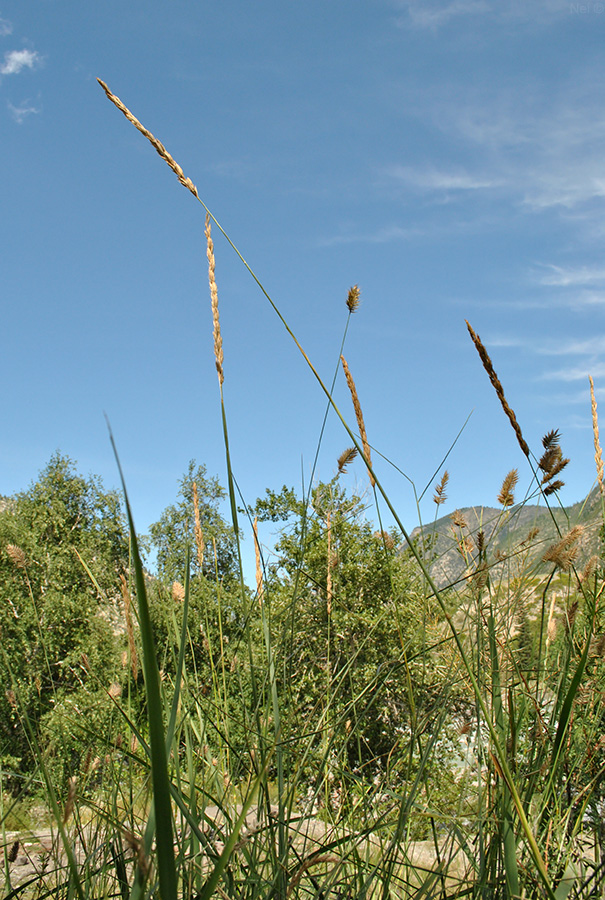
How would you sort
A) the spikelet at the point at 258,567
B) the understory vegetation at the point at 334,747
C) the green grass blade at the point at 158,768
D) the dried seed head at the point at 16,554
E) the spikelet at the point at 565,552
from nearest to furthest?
the green grass blade at the point at 158,768 < the understory vegetation at the point at 334,747 < the spikelet at the point at 565,552 < the spikelet at the point at 258,567 < the dried seed head at the point at 16,554

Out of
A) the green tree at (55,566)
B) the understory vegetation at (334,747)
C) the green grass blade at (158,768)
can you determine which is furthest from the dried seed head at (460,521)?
the green tree at (55,566)

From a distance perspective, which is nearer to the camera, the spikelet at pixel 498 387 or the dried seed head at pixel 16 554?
the spikelet at pixel 498 387

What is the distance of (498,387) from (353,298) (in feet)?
1.54

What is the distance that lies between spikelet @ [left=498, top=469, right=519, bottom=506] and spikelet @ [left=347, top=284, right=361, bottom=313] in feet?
1.97

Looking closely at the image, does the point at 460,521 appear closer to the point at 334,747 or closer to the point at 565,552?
the point at 565,552

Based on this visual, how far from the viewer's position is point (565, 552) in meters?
1.12

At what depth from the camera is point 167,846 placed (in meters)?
0.39

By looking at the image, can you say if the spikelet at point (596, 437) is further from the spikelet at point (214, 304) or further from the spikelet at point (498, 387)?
the spikelet at point (214, 304)

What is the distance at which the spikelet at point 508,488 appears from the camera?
4.96 ft

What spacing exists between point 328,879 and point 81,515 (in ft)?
87.3

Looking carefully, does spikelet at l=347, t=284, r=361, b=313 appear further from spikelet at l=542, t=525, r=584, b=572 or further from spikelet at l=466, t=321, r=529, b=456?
spikelet at l=542, t=525, r=584, b=572

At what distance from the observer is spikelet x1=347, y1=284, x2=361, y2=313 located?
147 centimetres

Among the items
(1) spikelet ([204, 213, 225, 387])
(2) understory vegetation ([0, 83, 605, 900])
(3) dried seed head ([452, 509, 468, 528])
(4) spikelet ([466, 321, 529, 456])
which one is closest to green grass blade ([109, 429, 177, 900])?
(2) understory vegetation ([0, 83, 605, 900])

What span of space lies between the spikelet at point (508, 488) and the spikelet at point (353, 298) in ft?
1.97
